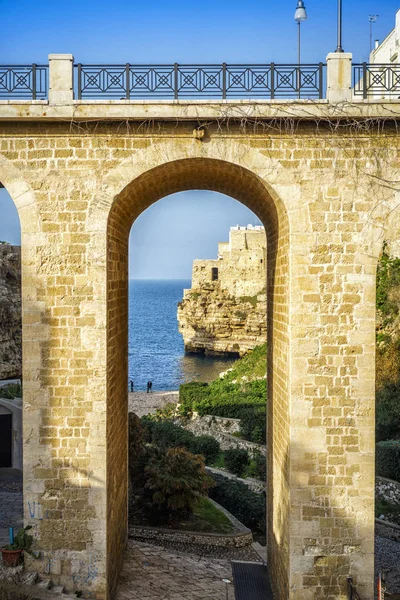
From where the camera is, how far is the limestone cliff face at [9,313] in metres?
17.8

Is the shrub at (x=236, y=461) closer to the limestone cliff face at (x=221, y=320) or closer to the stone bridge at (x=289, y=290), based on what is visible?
the stone bridge at (x=289, y=290)

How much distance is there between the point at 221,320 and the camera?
4706 centimetres

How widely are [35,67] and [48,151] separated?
4.09 ft

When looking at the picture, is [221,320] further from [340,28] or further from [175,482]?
[340,28]

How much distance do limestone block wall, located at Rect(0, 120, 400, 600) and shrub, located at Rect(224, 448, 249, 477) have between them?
349 inches

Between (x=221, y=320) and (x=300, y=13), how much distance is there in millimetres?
38913

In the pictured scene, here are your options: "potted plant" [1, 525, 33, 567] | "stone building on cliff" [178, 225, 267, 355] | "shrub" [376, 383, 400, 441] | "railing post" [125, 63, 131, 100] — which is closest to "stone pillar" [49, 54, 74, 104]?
"railing post" [125, 63, 131, 100]

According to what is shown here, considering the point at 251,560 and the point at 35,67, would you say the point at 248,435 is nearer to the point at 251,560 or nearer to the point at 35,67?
the point at 251,560

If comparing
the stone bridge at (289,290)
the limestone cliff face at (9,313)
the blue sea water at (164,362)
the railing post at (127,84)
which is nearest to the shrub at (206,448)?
the limestone cliff face at (9,313)

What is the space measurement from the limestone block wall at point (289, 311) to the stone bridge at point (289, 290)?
0.01 meters

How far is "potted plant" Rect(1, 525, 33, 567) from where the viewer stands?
291 inches

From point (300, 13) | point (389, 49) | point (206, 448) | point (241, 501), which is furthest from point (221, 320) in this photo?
point (300, 13)

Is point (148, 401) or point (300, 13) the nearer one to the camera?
point (300, 13)

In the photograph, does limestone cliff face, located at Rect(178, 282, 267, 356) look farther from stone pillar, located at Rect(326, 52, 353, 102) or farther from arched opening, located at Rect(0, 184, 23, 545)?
stone pillar, located at Rect(326, 52, 353, 102)
